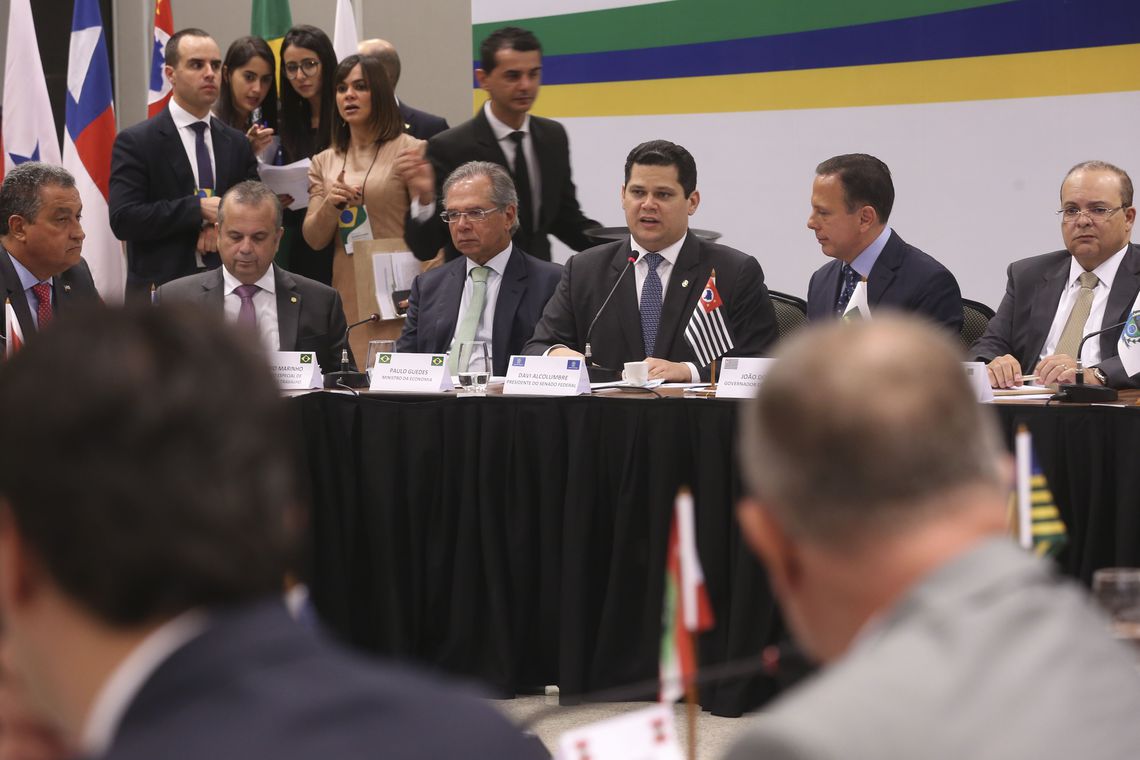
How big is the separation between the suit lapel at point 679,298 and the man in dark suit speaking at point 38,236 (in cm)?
173

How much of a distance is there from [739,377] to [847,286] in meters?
1.10

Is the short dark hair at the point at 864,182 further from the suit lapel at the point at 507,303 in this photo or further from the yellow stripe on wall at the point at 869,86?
the yellow stripe on wall at the point at 869,86

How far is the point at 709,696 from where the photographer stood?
11.7 ft

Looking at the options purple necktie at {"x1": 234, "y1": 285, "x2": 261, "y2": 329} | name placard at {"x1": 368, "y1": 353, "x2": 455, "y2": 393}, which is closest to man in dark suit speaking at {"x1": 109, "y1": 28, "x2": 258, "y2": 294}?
purple necktie at {"x1": 234, "y1": 285, "x2": 261, "y2": 329}

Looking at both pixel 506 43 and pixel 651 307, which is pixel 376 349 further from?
pixel 506 43

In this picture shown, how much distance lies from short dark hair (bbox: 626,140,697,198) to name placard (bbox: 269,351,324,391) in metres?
1.18

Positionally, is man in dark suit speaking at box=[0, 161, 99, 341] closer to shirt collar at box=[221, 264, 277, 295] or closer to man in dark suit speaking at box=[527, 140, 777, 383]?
shirt collar at box=[221, 264, 277, 295]

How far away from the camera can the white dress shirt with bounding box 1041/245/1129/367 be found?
4.16 m

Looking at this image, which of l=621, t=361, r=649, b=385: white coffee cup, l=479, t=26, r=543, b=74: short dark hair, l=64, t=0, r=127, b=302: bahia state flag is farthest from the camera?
l=64, t=0, r=127, b=302: bahia state flag

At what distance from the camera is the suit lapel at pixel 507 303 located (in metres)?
4.54

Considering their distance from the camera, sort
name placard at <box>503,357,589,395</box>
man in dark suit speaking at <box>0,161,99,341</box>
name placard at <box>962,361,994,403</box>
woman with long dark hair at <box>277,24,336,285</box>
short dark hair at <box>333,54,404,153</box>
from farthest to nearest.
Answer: woman with long dark hair at <box>277,24,336,285</box> → short dark hair at <box>333,54,404,153</box> → man in dark suit speaking at <box>0,161,99,341</box> → name placard at <box>503,357,589,395</box> → name placard at <box>962,361,994,403</box>

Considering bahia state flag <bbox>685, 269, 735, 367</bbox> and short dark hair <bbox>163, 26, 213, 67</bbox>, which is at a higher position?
short dark hair <bbox>163, 26, 213, 67</bbox>

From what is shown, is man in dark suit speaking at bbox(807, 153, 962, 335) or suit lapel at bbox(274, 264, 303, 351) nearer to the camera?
man in dark suit speaking at bbox(807, 153, 962, 335)

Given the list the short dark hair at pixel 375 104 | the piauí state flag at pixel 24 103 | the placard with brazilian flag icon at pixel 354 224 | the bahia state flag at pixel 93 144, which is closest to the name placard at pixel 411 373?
the placard with brazilian flag icon at pixel 354 224
